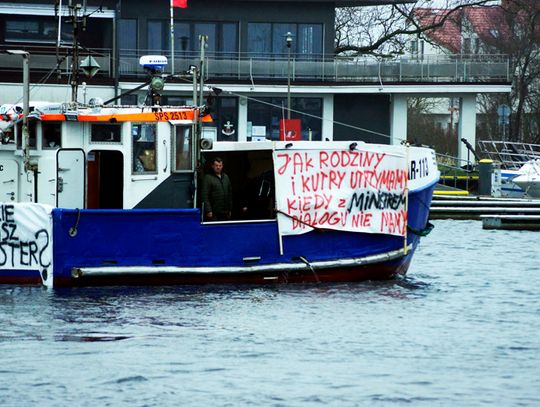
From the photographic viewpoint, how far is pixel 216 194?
911 inches

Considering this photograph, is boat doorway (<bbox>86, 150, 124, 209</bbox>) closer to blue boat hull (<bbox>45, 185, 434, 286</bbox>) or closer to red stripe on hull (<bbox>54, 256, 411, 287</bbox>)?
blue boat hull (<bbox>45, 185, 434, 286</bbox>)

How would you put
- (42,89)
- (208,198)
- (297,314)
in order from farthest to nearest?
(42,89) → (208,198) → (297,314)

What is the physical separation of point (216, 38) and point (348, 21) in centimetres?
1104

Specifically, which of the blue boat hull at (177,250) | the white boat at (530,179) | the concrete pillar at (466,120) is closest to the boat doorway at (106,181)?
the blue boat hull at (177,250)

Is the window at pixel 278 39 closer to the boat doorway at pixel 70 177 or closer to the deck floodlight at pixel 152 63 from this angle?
the deck floodlight at pixel 152 63

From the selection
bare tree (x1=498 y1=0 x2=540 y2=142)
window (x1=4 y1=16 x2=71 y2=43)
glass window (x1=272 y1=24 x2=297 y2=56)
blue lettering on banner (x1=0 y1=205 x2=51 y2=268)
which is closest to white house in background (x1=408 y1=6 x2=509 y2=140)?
bare tree (x1=498 y1=0 x2=540 y2=142)

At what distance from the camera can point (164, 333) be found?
1900cm

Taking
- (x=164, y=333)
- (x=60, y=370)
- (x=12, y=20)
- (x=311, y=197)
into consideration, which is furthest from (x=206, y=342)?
(x=12, y=20)

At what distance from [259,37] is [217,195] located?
35.3 meters

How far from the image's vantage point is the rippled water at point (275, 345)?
15.6 meters

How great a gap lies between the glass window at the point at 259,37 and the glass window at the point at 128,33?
451 cm

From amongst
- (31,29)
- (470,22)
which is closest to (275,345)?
(31,29)

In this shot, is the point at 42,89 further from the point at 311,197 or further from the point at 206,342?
the point at 206,342

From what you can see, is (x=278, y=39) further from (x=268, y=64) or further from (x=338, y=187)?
(x=338, y=187)
